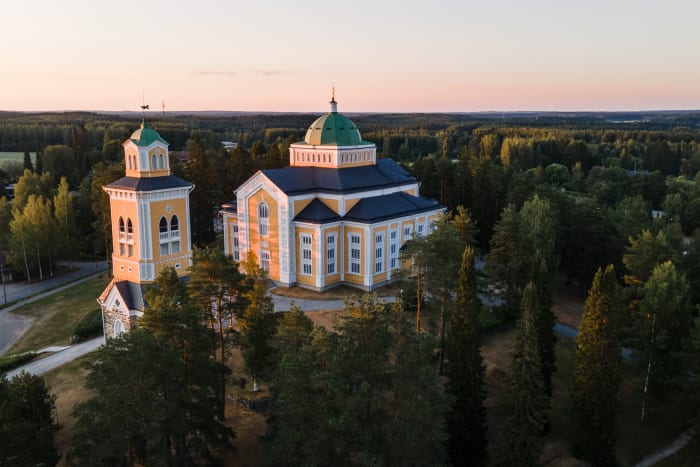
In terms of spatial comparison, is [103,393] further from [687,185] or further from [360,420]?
[687,185]

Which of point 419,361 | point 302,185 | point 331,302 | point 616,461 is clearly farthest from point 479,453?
point 302,185

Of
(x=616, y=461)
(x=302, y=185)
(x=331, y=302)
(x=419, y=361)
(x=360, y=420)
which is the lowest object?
(x=616, y=461)

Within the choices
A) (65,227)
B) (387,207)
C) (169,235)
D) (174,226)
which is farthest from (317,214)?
(65,227)

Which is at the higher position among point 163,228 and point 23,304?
point 163,228

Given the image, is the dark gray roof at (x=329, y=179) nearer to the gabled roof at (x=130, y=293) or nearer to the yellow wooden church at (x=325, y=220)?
the yellow wooden church at (x=325, y=220)

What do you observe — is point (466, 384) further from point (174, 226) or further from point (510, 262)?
point (174, 226)

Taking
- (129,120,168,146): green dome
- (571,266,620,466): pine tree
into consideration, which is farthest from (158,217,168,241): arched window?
(571,266,620,466): pine tree
